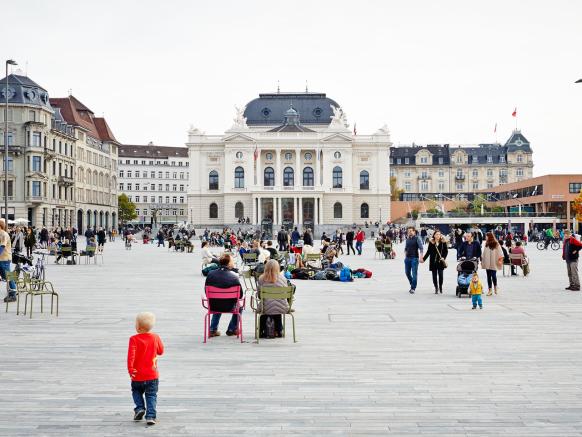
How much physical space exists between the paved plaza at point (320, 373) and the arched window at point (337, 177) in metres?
84.2

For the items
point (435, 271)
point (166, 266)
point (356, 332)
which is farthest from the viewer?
point (166, 266)

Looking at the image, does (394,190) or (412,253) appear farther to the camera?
(394,190)

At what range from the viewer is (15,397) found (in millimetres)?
7434

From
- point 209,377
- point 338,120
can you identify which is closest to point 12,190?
point 338,120

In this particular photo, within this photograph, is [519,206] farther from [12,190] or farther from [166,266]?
[166,266]

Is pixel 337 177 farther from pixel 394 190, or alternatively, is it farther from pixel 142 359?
pixel 142 359

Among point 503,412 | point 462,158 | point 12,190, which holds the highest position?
point 462,158

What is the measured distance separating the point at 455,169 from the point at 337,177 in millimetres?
39890

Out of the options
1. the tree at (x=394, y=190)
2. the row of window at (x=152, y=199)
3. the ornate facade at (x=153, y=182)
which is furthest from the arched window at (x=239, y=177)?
the row of window at (x=152, y=199)

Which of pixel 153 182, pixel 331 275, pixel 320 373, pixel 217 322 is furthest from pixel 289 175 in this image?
pixel 320 373

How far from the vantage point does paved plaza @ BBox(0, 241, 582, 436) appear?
6555 millimetres

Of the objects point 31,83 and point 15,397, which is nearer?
point 15,397

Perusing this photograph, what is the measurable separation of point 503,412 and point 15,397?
16.3 ft

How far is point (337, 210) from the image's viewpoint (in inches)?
3935
